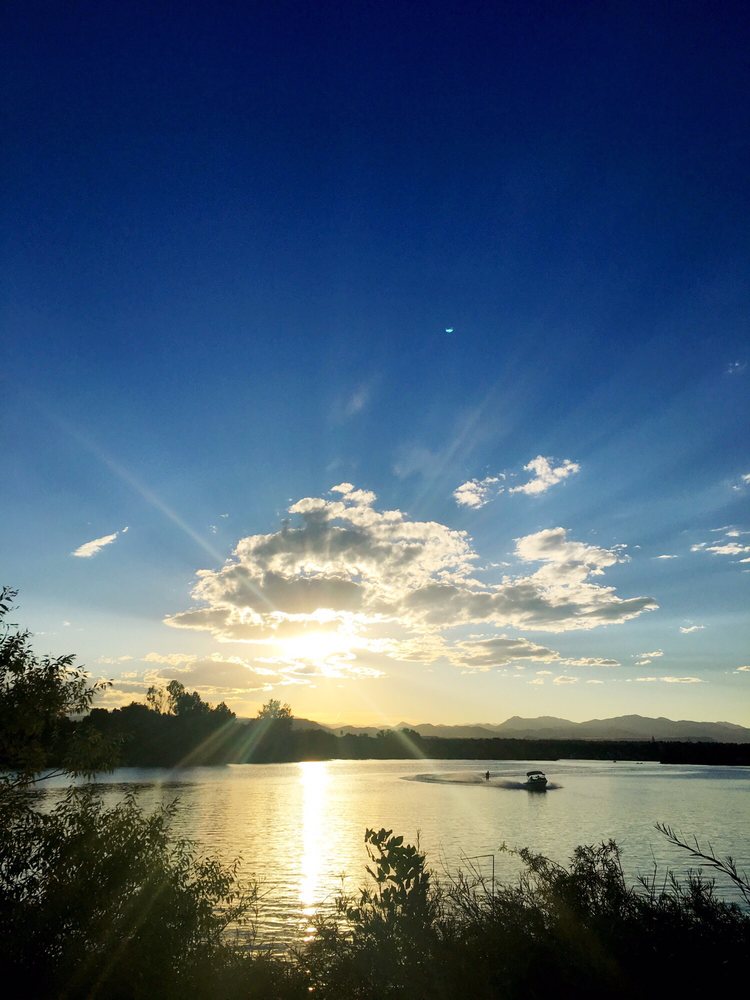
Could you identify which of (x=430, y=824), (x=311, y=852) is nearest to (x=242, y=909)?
(x=311, y=852)

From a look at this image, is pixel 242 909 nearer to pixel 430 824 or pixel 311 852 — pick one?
pixel 311 852

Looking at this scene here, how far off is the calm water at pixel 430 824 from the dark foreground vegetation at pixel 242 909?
9672 millimetres

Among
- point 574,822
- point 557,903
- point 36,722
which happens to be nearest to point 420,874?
point 557,903

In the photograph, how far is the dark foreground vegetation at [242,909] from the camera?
13.1 m

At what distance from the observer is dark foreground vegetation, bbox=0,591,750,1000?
1311 cm

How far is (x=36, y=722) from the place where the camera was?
1977cm

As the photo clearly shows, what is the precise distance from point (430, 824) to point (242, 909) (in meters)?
60.3

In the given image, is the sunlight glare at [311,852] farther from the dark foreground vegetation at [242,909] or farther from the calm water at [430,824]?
the dark foreground vegetation at [242,909]

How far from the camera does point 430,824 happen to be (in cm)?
7675

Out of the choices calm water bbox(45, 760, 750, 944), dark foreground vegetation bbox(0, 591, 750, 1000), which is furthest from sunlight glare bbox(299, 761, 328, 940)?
dark foreground vegetation bbox(0, 591, 750, 1000)

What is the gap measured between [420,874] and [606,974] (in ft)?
17.2

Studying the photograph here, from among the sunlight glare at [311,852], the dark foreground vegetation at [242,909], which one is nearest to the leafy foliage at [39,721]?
the dark foreground vegetation at [242,909]

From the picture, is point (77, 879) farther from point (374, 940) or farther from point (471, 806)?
point (471, 806)

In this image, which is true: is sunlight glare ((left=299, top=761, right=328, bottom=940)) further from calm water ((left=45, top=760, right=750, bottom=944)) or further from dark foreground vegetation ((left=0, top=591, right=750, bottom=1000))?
dark foreground vegetation ((left=0, top=591, right=750, bottom=1000))
